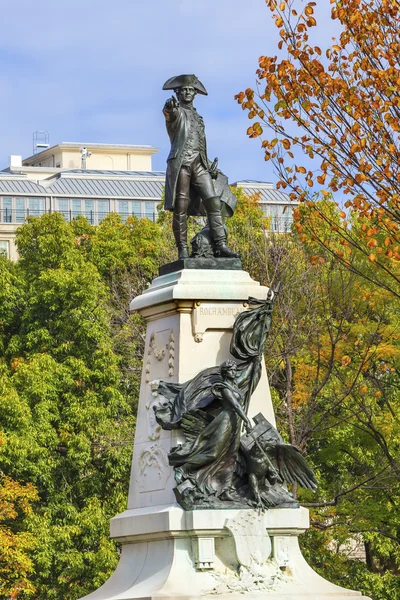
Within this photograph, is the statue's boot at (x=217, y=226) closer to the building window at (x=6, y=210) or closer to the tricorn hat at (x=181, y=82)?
the tricorn hat at (x=181, y=82)

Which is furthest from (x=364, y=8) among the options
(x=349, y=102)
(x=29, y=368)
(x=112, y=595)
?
(x=29, y=368)

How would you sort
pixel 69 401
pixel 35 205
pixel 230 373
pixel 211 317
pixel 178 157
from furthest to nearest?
pixel 35 205, pixel 69 401, pixel 178 157, pixel 211 317, pixel 230 373

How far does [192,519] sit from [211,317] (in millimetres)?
2112

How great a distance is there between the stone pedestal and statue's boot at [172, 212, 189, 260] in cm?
41

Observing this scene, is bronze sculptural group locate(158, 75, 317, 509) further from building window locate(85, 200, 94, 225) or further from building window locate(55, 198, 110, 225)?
building window locate(55, 198, 110, 225)

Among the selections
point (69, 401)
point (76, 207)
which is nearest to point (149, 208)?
point (76, 207)

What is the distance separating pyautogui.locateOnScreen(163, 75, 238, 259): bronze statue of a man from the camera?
1644cm

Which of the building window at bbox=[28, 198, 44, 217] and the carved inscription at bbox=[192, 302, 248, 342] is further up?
the building window at bbox=[28, 198, 44, 217]

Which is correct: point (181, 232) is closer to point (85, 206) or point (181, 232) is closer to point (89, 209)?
point (89, 209)

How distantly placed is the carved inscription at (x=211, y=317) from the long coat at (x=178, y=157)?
1.31 meters

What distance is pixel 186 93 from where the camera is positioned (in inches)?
650

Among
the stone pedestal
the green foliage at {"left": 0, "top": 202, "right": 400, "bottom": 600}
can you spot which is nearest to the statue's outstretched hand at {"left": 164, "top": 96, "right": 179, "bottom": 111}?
the stone pedestal

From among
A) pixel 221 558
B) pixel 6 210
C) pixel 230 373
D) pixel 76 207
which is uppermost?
pixel 76 207

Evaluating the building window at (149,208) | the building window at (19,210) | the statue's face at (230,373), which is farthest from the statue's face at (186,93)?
the building window at (19,210)
